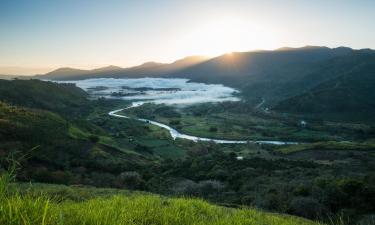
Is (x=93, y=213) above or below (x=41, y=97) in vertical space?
above

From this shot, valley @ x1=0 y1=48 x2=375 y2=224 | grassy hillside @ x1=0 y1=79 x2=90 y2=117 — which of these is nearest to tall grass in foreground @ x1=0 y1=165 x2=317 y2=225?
valley @ x1=0 y1=48 x2=375 y2=224

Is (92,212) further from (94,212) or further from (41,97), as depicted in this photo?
(41,97)

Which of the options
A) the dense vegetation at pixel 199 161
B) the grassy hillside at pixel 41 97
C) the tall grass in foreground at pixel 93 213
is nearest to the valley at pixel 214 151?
the dense vegetation at pixel 199 161

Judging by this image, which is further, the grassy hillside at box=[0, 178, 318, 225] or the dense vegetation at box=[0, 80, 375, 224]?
the dense vegetation at box=[0, 80, 375, 224]

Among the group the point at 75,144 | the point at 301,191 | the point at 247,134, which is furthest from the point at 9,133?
the point at 247,134

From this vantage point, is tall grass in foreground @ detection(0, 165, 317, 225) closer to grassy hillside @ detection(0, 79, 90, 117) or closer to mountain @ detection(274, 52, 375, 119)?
grassy hillside @ detection(0, 79, 90, 117)

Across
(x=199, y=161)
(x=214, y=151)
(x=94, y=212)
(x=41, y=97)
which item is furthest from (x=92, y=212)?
(x=41, y=97)

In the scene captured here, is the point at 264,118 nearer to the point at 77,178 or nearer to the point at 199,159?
the point at 199,159

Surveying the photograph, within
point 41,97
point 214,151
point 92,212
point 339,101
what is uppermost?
point 92,212
